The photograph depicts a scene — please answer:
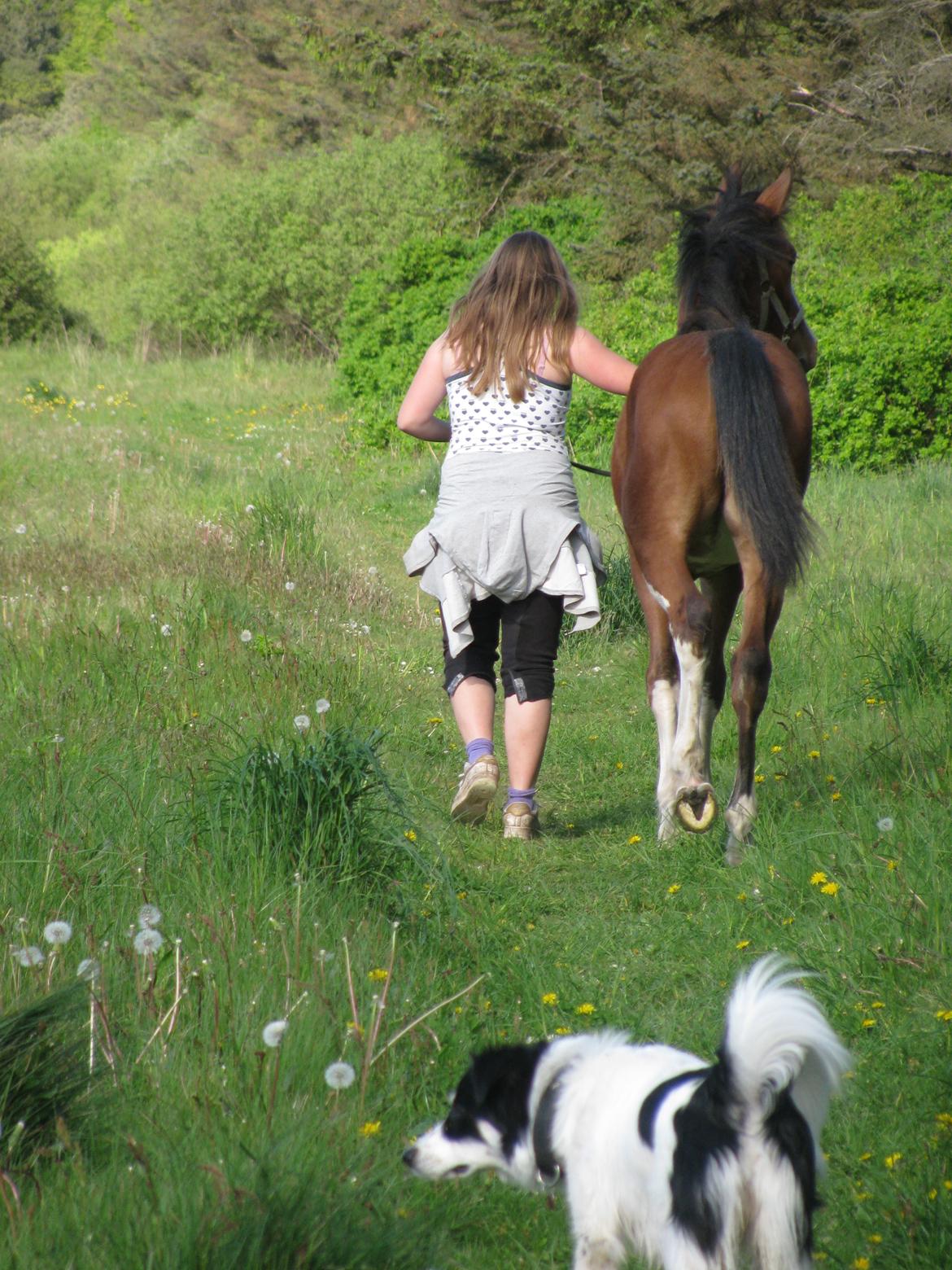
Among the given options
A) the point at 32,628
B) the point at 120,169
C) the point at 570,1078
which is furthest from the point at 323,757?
the point at 120,169

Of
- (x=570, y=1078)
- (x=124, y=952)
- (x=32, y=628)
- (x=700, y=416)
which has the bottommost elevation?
(x=32, y=628)

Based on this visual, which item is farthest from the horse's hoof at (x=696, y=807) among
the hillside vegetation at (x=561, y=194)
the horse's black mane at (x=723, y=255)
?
the hillside vegetation at (x=561, y=194)

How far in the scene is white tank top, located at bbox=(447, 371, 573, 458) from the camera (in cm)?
492

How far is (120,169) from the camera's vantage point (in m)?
40.7

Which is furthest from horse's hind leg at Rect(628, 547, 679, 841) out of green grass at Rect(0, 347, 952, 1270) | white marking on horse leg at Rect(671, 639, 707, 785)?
green grass at Rect(0, 347, 952, 1270)

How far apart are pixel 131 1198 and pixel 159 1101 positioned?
406mm

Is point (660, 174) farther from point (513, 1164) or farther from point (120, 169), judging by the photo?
point (120, 169)

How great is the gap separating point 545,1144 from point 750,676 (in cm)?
256

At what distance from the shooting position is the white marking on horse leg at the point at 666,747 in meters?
4.67

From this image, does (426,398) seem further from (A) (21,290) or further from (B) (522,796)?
(A) (21,290)

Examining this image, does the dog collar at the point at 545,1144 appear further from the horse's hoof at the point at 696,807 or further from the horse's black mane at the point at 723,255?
the horse's black mane at the point at 723,255

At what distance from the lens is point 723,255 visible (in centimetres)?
515

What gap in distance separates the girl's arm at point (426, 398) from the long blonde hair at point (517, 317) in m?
0.15

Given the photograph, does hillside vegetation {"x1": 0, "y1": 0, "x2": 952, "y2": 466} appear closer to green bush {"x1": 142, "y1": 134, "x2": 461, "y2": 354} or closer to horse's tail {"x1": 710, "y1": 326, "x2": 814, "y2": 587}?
green bush {"x1": 142, "y1": 134, "x2": 461, "y2": 354}
